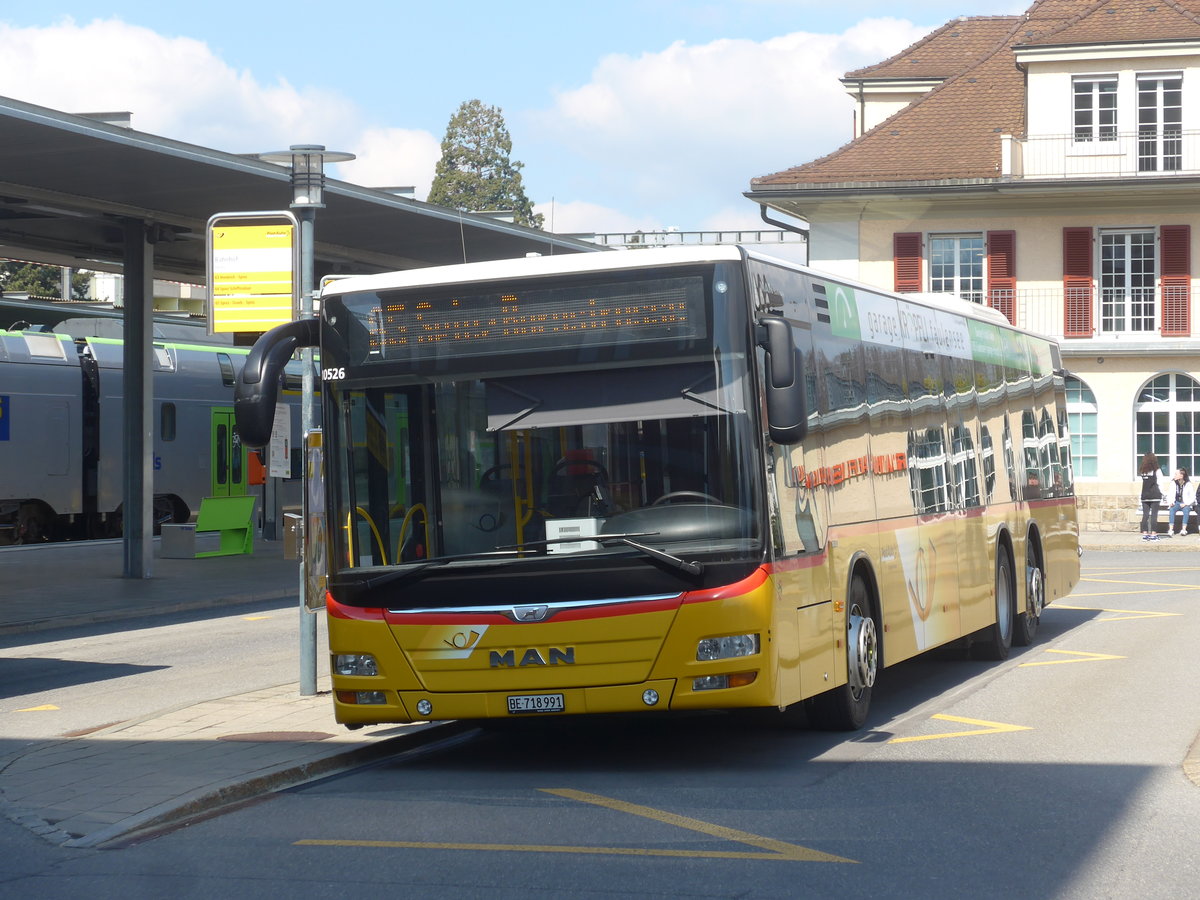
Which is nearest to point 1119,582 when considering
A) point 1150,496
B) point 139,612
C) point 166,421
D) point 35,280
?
point 1150,496

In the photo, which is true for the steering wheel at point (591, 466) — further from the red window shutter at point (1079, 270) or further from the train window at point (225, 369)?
the red window shutter at point (1079, 270)

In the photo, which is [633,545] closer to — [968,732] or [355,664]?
[355,664]

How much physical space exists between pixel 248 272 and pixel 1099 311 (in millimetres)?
31239

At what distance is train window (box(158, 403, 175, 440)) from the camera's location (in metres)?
35.5

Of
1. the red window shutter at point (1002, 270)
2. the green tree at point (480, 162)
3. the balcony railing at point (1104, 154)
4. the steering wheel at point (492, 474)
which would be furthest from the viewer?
the green tree at point (480, 162)

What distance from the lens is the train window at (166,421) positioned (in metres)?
35.5

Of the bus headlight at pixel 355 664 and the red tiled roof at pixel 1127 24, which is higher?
the red tiled roof at pixel 1127 24

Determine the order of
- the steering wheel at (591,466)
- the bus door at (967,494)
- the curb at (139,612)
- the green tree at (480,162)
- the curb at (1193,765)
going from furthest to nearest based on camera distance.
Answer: the green tree at (480,162) < the curb at (139,612) < the bus door at (967,494) < the steering wheel at (591,466) < the curb at (1193,765)

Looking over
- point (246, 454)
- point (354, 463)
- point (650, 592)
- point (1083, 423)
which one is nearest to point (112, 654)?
Result: point (354, 463)

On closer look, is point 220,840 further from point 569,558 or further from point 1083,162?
point 1083,162

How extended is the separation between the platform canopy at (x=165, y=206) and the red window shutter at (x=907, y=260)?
14458 millimetres

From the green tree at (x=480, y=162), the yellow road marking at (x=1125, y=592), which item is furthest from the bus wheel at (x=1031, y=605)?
the green tree at (x=480, y=162)

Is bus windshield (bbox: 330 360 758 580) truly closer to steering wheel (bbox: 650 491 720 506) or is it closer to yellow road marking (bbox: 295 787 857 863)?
steering wheel (bbox: 650 491 720 506)

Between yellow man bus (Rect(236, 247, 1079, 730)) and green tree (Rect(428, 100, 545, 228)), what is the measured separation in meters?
85.2
